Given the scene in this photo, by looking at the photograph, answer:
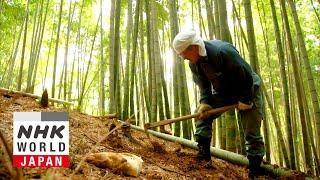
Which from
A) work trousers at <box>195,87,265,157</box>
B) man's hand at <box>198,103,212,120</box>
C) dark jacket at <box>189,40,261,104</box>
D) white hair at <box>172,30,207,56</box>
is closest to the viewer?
white hair at <box>172,30,207,56</box>

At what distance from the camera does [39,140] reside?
145 centimetres

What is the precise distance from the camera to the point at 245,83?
9.62 feet

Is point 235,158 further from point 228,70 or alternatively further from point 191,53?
point 191,53

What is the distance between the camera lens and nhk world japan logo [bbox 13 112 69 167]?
1453 mm

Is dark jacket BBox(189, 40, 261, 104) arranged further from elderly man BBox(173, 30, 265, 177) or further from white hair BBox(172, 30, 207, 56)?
white hair BBox(172, 30, 207, 56)

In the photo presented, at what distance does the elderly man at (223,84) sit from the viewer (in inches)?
113

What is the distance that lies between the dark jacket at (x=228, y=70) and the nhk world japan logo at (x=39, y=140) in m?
1.74

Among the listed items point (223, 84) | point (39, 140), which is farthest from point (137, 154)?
point (39, 140)

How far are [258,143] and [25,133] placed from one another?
7.04 feet

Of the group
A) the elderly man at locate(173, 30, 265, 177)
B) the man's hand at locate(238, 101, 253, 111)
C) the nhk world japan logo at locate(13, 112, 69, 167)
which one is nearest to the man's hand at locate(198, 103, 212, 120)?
the elderly man at locate(173, 30, 265, 177)

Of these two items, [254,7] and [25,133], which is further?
[254,7]

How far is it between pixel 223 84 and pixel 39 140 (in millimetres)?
1973

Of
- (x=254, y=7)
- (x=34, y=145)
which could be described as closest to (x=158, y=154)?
(x=34, y=145)

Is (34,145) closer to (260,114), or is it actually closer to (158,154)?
(158,154)
